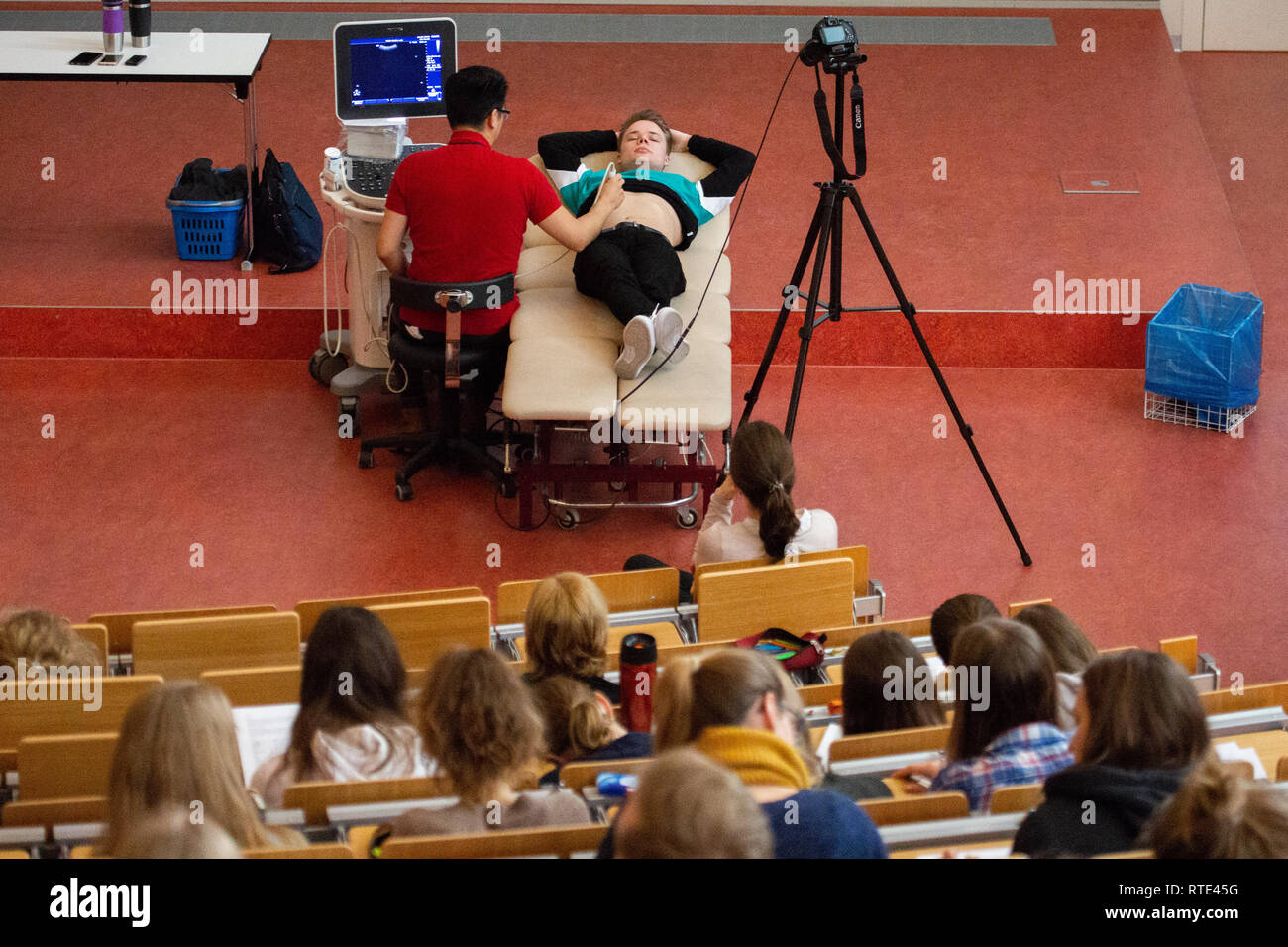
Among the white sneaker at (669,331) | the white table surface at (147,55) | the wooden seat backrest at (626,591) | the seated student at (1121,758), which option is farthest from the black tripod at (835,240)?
the white table surface at (147,55)

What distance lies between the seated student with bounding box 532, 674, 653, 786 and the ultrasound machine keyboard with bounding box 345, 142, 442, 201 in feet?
8.60

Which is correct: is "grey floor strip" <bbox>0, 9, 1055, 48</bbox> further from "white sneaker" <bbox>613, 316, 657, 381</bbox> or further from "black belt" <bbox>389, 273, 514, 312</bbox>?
"white sneaker" <bbox>613, 316, 657, 381</bbox>

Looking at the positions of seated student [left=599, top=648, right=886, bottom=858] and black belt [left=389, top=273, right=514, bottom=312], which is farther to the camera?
black belt [left=389, top=273, right=514, bottom=312]

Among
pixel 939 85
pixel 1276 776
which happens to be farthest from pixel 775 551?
pixel 939 85

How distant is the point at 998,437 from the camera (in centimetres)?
520

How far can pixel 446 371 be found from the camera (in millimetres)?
4680

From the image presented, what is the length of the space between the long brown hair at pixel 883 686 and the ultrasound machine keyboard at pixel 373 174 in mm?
2801

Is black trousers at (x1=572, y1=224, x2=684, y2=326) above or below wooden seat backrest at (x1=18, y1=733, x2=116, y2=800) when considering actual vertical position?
above

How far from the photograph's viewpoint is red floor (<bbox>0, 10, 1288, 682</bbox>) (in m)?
4.52

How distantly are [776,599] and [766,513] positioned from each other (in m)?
0.28

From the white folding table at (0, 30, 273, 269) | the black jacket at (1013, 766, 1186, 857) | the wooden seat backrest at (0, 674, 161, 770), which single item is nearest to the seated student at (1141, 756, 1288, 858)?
the black jacket at (1013, 766, 1186, 857)

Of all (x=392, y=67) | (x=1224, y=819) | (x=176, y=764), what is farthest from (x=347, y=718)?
(x=392, y=67)
